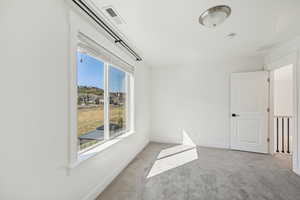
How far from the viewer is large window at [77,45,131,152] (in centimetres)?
174

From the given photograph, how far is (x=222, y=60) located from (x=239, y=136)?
2085mm

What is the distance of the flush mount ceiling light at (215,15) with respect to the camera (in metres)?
1.60

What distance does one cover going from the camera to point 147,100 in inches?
159

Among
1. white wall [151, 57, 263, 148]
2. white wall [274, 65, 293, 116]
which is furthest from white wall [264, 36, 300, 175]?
white wall [274, 65, 293, 116]

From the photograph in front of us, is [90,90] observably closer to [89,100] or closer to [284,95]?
[89,100]

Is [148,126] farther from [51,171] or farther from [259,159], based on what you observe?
[51,171]

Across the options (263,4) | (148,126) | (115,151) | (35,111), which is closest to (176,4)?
(263,4)

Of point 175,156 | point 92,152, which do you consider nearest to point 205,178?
point 175,156

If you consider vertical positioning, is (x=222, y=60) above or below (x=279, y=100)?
above

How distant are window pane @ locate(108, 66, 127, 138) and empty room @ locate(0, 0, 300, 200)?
36mm

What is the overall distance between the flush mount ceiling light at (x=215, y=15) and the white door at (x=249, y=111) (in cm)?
224

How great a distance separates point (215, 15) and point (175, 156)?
280 centimetres

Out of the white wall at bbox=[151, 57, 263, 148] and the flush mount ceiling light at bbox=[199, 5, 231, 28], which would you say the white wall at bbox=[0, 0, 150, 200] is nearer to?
the flush mount ceiling light at bbox=[199, 5, 231, 28]

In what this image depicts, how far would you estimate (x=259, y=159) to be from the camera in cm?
294
